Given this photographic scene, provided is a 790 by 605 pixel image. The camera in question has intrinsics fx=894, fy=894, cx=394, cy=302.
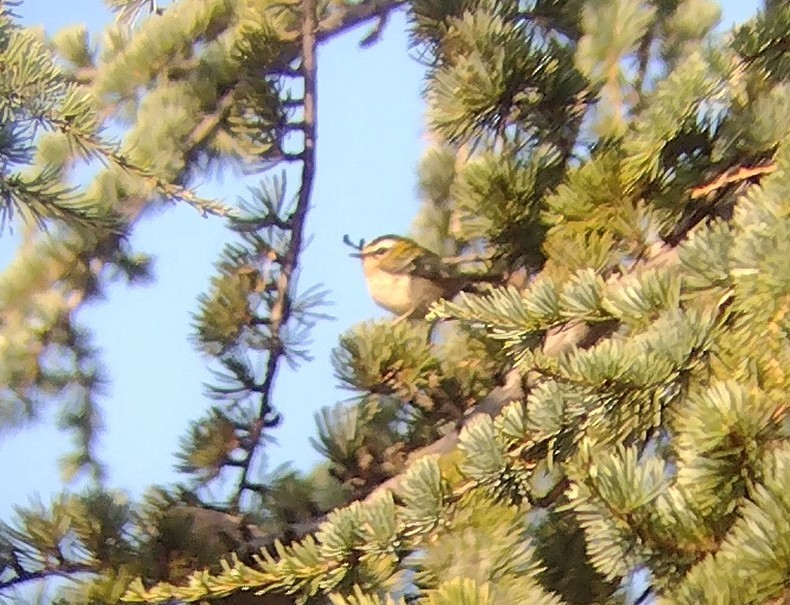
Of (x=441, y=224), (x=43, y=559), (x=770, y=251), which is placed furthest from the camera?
(x=441, y=224)

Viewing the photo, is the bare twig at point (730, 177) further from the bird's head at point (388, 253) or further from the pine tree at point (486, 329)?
the bird's head at point (388, 253)

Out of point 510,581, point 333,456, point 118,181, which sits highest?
point 118,181

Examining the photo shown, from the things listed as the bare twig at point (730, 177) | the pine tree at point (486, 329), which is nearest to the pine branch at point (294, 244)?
the pine tree at point (486, 329)

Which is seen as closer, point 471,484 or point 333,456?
point 471,484

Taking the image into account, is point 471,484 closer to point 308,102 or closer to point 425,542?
point 425,542

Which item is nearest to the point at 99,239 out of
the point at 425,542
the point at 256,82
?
the point at 256,82

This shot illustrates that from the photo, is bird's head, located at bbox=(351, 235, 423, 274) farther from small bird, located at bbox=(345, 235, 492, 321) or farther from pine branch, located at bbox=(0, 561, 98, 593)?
pine branch, located at bbox=(0, 561, 98, 593)
